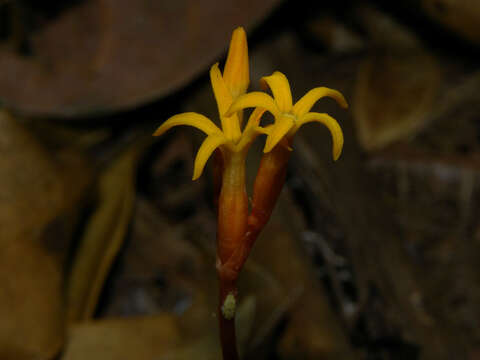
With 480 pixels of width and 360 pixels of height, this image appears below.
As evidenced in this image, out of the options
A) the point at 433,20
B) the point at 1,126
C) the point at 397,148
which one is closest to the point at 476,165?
the point at 397,148

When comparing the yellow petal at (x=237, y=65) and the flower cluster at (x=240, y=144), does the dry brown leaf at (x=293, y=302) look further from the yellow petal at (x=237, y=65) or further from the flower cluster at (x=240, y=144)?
the yellow petal at (x=237, y=65)

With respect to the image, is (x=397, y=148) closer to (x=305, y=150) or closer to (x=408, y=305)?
(x=305, y=150)

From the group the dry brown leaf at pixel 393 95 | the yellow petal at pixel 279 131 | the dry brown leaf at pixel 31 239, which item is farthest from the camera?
the dry brown leaf at pixel 393 95

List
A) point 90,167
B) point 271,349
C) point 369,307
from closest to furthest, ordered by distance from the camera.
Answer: point 271,349
point 369,307
point 90,167

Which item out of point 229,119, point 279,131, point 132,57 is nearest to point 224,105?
point 229,119

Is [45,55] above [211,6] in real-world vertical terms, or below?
below

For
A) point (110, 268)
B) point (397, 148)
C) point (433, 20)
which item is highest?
point (433, 20)

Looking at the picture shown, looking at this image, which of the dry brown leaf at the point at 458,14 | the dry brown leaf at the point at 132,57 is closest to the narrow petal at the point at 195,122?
the dry brown leaf at the point at 132,57

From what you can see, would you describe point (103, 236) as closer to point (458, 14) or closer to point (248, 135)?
point (248, 135)

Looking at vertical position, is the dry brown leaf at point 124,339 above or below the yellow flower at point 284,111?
below
